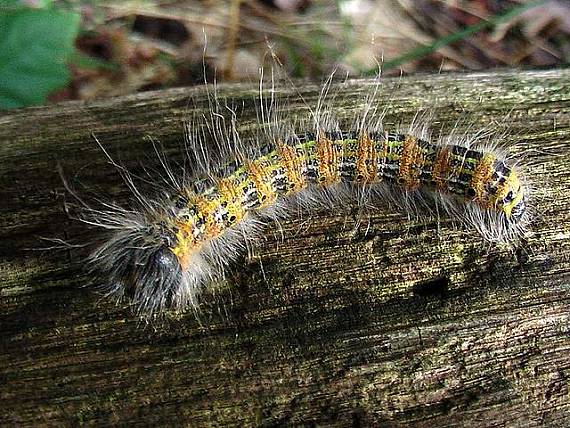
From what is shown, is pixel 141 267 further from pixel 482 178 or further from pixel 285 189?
pixel 482 178

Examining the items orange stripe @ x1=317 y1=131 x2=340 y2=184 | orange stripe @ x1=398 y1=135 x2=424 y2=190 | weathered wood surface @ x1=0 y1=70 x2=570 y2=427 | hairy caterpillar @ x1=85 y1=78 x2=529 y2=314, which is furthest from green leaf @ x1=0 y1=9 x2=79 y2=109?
orange stripe @ x1=398 y1=135 x2=424 y2=190

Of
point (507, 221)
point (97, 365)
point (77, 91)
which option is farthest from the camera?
point (77, 91)

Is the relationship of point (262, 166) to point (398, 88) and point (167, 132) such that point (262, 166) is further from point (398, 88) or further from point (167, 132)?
point (398, 88)

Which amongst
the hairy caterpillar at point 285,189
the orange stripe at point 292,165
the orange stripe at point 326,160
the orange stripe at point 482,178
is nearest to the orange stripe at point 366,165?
the hairy caterpillar at point 285,189

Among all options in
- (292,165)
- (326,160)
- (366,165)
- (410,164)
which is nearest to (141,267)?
(292,165)

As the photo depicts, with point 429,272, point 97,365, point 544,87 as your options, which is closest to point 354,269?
point 429,272

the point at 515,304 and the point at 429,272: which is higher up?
the point at 429,272
